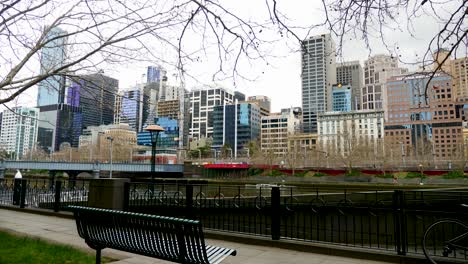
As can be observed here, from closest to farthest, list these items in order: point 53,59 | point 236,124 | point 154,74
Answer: point 154,74 < point 53,59 < point 236,124

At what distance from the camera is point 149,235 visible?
15.2 ft

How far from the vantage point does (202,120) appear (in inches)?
6752

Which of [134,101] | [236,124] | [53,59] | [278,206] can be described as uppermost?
[236,124]

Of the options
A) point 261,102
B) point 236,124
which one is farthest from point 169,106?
point 261,102

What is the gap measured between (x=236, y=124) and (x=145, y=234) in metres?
157

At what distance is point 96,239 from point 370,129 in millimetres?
147227

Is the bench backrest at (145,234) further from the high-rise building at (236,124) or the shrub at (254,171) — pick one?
the high-rise building at (236,124)

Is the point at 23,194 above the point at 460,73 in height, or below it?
below

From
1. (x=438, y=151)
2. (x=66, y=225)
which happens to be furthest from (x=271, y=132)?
(x=66, y=225)

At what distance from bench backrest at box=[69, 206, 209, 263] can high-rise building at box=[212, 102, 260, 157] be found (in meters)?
152

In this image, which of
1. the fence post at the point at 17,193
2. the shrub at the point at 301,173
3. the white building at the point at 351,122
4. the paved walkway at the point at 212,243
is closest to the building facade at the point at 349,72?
the paved walkway at the point at 212,243

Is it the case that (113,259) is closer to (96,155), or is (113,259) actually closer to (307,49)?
(307,49)

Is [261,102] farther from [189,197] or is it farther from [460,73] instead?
[460,73]

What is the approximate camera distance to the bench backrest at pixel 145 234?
414cm
